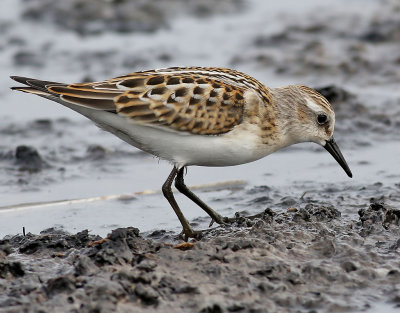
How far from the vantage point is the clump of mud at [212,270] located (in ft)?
19.2

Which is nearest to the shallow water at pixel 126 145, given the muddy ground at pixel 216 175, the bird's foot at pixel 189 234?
the muddy ground at pixel 216 175

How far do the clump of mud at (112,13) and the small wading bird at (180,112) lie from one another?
8.44m

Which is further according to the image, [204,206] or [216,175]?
[216,175]

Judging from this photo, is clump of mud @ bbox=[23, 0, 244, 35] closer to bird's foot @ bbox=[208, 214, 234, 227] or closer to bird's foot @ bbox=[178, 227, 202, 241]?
bird's foot @ bbox=[208, 214, 234, 227]

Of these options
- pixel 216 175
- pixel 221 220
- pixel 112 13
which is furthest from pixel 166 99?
pixel 112 13

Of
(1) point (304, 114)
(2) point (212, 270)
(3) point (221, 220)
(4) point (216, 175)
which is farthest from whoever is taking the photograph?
(4) point (216, 175)

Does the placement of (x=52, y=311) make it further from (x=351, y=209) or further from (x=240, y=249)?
(x=351, y=209)

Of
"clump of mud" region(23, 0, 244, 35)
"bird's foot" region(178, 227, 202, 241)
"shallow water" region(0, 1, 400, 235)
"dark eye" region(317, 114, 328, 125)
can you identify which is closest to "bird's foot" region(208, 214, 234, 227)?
"bird's foot" region(178, 227, 202, 241)

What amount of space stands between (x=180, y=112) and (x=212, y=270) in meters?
1.70

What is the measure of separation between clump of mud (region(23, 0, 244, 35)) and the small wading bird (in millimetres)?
8438

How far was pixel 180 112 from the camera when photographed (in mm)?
7324

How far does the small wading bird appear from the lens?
7309 mm

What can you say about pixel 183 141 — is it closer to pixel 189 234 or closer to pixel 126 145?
pixel 189 234

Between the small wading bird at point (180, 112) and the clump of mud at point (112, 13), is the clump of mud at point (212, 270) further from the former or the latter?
the clump of mud at point (112, 13)
